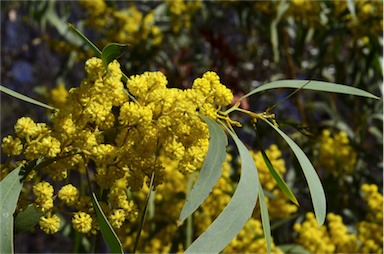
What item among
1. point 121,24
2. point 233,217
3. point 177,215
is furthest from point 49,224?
point 121,24

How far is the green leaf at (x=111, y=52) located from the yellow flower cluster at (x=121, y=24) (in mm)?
1551

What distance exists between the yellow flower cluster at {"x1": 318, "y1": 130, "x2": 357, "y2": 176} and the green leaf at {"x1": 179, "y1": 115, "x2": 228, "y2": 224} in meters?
1.33

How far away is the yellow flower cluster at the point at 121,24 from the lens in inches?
97.9

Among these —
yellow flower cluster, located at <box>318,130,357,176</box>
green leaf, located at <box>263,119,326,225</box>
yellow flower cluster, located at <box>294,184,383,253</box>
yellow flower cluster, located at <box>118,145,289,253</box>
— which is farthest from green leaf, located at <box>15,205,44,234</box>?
yellow flower cluster, located at <box>318,130,357,176</box>

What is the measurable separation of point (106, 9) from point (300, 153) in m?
1.70

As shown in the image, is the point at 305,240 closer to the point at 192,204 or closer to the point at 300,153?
the point at 300,153

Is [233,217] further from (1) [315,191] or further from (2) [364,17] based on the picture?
(2) [364,17]

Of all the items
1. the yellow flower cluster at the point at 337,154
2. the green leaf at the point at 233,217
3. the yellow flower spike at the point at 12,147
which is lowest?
the green leaf at the point at 233,217

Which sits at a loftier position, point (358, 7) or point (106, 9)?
point (106, 9)

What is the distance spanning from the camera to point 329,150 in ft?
7.36

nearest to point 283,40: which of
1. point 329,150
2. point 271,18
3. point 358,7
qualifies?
point 271,18

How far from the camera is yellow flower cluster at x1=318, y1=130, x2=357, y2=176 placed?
2240mm

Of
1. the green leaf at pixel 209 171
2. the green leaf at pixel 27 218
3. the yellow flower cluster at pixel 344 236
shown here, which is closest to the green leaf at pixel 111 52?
the green leaf at pixel 209 171

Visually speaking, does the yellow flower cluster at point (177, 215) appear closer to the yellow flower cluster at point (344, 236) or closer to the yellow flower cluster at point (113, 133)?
the yellow flower cluster at point (344, 236)
